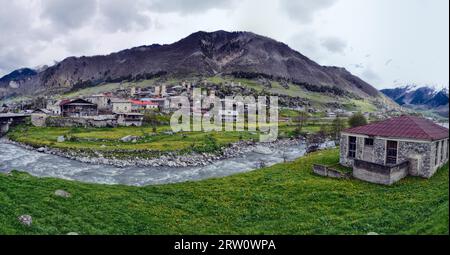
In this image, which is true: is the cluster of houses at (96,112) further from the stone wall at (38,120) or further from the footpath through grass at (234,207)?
the footpath through grass at (234,207)

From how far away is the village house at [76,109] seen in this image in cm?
11525

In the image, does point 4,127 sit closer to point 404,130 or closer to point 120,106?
point 120,106

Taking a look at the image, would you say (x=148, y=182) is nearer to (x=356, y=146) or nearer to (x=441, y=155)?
(x=356, y=146)

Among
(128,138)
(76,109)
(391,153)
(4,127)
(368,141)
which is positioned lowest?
(128,138)

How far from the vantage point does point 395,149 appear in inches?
1259

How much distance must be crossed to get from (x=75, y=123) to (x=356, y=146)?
83368 millimetres

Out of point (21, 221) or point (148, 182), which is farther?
point (148, 182)

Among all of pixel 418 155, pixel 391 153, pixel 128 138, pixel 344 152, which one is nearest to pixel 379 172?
pixel 418 155

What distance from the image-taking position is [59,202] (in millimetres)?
22047

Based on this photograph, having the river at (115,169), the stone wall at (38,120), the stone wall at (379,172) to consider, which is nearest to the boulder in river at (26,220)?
the river at (115,169)

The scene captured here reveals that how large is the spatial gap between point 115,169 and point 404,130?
127ft

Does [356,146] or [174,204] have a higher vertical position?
[356,146]
